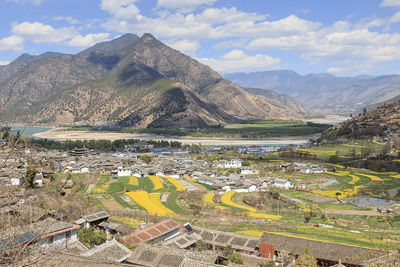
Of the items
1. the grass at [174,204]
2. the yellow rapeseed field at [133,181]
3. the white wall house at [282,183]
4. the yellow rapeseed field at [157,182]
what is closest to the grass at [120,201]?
the grass at [174,204]

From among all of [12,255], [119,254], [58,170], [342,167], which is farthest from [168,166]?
[12,255]

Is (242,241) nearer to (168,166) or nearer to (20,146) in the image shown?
(20,146)

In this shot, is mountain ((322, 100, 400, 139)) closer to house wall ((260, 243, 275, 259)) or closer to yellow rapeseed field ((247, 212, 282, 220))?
yellow rapeseed field ((247, 212, 282, 220))

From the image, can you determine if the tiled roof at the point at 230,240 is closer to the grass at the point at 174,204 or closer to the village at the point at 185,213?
the village at the point at 185,213

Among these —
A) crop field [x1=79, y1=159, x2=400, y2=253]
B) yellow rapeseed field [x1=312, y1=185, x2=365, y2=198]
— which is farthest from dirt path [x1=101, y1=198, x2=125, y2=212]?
yellow rapeseed field [x1=312, y1=185, x2=365, y2=198]

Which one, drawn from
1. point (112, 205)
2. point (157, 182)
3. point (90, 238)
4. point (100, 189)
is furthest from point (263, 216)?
point (100, 189)

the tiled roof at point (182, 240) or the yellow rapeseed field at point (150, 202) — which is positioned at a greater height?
the tiled roof at point (182, 240)

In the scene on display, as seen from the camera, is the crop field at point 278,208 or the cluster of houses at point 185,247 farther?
the crop field at point 278,208
